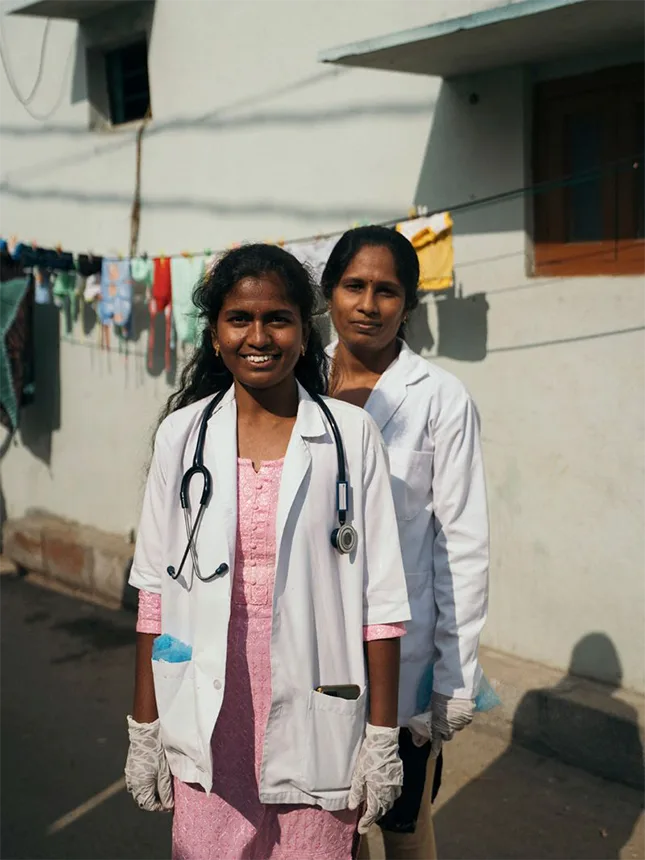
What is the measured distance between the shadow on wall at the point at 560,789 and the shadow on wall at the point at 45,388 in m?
4.45

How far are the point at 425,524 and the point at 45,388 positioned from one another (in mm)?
5478

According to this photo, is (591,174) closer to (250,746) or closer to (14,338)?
(250,746)

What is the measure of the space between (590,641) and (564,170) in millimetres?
1986

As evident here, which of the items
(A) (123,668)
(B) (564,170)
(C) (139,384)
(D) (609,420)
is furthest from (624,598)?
(C) (139,384)

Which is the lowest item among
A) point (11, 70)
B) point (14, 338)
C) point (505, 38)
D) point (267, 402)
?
point (267, 402)

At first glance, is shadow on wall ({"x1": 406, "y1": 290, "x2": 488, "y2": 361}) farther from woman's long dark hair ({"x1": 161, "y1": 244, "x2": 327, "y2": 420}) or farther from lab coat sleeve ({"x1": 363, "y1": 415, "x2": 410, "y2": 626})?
lab coat sleeve ({"x1": 363, "y1": 415, "x2": 410, "y2": 626})

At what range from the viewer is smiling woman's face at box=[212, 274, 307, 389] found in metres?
1.95

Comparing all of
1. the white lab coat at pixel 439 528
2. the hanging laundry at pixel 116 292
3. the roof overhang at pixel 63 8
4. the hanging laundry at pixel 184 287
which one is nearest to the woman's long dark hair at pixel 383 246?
the white lab coat at pixel 439 528

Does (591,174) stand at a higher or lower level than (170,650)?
higher

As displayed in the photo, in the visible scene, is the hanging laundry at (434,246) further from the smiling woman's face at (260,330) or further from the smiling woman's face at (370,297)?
the smiling woman's face at (260,330)

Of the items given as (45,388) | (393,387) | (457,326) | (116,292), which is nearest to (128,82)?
(116,292)

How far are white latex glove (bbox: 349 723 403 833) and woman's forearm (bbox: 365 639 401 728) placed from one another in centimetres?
2

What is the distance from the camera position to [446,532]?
2.41 meters

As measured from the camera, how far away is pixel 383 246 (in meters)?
2.51
